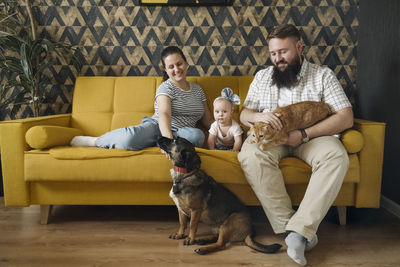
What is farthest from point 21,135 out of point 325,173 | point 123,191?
point 325,173

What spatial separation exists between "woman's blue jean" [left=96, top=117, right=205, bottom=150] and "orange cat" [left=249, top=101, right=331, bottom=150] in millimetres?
424

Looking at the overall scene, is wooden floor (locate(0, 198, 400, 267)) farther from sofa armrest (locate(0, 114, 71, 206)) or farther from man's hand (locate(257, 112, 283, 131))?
man's hand (locate(257, 112, 283, 131))

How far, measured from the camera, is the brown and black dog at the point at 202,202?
1.60 meters

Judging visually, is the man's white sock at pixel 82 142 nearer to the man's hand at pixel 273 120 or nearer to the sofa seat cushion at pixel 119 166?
the sofa seat cushion at pixel 119 166

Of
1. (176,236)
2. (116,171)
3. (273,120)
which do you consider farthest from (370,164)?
(116,171)

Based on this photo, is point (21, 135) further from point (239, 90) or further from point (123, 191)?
point (239, 90)

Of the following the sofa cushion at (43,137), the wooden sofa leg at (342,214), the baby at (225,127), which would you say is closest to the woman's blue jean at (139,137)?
the baby at (225,127)

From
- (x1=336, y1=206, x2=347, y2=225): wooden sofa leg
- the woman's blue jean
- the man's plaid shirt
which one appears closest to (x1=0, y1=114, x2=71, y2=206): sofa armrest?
the woman's blue jean

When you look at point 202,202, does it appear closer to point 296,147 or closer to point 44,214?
point 296,147

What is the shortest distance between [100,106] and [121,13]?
84cm

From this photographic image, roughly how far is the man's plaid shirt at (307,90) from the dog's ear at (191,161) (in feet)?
2.03

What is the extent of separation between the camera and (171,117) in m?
2.14

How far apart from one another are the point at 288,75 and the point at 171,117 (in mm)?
811

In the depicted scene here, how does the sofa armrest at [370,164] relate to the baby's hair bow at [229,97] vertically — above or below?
below
